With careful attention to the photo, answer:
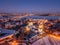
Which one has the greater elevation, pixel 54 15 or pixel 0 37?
pixel 0 37

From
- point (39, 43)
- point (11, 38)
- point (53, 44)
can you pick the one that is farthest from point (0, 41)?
point (53, 44)

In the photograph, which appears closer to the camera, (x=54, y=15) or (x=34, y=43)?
(x=34, y=43)

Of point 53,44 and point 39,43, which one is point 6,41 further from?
point 53,44

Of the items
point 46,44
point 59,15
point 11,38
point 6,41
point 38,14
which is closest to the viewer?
point 46,44

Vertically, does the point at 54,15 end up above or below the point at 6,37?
below

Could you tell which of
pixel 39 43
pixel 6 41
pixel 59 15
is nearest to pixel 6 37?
pixel 6 41

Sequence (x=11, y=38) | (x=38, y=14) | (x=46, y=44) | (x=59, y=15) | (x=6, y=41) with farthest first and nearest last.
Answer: (x=38, y=14) < (x=59, y=15) < (x=11, y=38) < (x=6, y=41) < (x=46, y=44)

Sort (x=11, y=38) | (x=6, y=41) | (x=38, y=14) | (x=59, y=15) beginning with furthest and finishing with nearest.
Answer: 1. (x=38, y=14)
2. (x=59, y=15)
3. (x=11, y=38)
4. (x=6, y=41)

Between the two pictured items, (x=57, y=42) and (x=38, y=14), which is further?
(x=38, y=14)

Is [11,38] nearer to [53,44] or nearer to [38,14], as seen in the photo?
[53,44]
